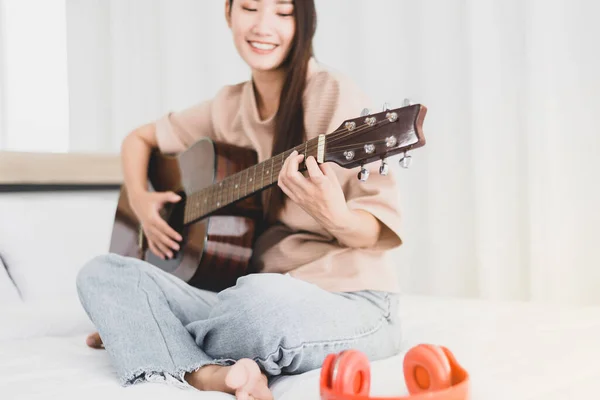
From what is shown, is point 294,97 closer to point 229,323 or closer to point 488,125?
point 229,323

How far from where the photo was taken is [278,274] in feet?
3.13

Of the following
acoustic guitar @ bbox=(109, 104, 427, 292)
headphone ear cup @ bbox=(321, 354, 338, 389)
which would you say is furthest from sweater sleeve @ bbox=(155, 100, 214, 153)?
headphone ear cup @ bbox=(321, 354, 338, 389)

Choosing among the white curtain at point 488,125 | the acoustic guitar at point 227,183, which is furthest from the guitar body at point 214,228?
the white curtain at point 488,125

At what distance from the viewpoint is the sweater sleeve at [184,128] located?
1389 millimetres

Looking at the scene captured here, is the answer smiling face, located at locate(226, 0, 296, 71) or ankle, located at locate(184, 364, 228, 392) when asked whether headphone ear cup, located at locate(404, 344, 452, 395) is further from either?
smiling face, located at locate(226, 0, 296, 71)

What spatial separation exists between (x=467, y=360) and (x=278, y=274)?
0.28 meters

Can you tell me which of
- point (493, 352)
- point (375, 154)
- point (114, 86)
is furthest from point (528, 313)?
point (114, 86)

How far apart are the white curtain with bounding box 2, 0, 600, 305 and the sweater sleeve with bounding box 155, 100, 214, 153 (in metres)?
0.76

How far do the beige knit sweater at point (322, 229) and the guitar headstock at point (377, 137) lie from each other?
12 centimetres

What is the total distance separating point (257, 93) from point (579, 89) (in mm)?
836

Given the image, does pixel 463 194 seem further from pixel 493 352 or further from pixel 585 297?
pixel 493 352

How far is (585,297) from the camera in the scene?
1669 millimetres

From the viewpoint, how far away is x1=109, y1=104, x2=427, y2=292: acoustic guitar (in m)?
0.90

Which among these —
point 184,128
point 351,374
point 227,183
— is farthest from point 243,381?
point 184,128
